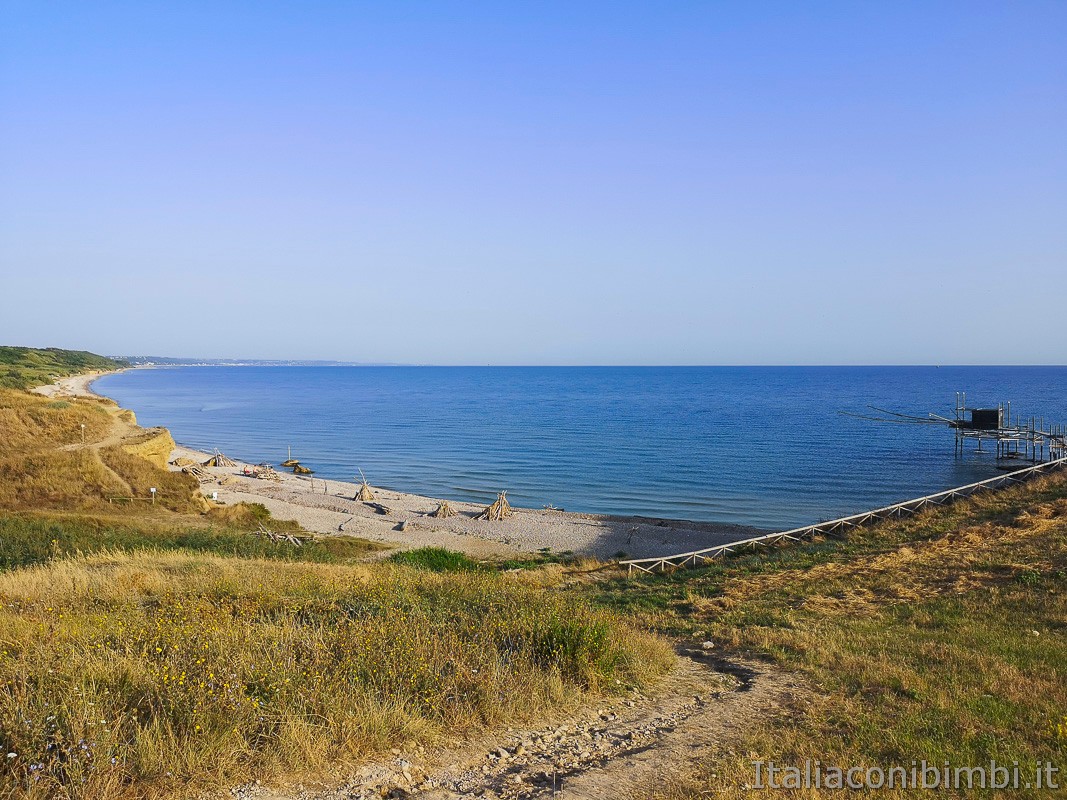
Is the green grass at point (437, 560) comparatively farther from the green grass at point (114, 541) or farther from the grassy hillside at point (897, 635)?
the grassy hillside at point (897, 635)

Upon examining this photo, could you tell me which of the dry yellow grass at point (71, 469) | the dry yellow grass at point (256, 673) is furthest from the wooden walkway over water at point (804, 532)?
the dry yellow grass at point (71, 469)

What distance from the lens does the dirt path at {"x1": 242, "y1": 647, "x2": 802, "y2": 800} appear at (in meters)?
5.77

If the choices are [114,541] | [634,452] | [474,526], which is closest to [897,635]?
[114,541]

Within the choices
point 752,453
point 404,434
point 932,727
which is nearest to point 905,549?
point 932,727

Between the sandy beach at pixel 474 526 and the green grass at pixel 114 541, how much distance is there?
7.66m

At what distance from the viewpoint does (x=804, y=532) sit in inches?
957

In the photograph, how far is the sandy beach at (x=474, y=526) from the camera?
2994cm

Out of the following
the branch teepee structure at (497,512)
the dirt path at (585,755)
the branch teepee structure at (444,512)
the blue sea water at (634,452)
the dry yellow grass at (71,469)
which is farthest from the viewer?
the blue sea water at (634,452)

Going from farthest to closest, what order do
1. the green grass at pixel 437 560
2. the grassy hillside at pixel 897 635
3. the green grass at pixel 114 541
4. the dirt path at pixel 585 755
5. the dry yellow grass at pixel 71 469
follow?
the dry yellow grass at pixel 71 469, the green grass at pixel 437 560, the green grass at pixel 114 541, the grassy hillside at pixel 897 635, the dirt path at pixel 585 755

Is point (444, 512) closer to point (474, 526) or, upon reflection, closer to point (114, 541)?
point (474, 526)

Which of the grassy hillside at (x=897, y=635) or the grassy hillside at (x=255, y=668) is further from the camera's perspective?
the grassy hillside at (x=897, y=635)

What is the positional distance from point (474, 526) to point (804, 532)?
15946 millimetres

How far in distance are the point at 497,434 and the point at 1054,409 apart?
7672cm

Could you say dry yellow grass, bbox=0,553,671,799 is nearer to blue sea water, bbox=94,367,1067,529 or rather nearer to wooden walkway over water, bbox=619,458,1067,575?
wooden walkway over water, bbox=619,458,1067,575
